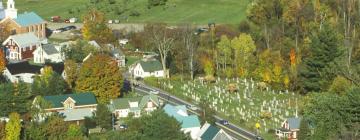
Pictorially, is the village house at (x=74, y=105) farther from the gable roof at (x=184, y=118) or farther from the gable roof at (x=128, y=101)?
the gable roof at (x=184, y=118)

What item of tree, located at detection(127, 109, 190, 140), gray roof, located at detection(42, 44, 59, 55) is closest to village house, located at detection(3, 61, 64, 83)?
gray roof, located at detection(42, 44, 59, 55)

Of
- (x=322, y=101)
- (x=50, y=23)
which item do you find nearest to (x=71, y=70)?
(x=322, y=101)

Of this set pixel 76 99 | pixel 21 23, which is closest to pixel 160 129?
pixel 76 99

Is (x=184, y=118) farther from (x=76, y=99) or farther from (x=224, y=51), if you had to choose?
(x=224, y=51)

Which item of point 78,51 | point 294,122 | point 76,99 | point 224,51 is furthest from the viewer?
point 224,51

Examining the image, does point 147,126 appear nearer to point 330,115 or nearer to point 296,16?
point 330,115

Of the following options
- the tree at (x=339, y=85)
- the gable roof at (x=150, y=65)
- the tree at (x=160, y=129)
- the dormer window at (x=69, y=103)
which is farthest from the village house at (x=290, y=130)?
the gable roof at (x=150, y=65)

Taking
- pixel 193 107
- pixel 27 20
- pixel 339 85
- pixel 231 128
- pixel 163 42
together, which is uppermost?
pixel 27 20

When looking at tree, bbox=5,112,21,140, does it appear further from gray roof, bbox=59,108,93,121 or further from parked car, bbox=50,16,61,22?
parked car, bbox=50,16,61,22
